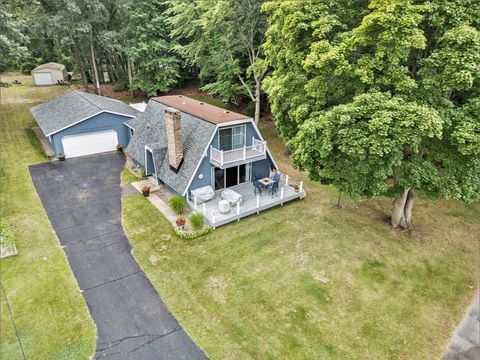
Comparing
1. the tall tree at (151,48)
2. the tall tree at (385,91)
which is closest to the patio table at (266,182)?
the tall tree at (385,91)

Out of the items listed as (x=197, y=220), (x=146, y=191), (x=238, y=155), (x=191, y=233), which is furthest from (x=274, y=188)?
(x=146, y=191)

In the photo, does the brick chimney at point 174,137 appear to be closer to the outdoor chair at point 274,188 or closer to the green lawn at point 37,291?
the outdoor chair at point 274,188

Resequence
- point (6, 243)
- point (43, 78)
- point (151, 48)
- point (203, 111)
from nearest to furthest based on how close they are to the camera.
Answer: point (6, 243) → point (203, 111) → point (151, 48) → point (43, 78)

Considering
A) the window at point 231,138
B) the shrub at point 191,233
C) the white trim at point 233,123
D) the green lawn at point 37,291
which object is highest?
the white trim at point 233,123

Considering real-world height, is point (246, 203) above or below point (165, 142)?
below

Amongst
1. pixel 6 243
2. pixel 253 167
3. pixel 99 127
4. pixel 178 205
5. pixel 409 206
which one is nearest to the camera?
pixel 6 243

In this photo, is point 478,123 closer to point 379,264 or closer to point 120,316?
point 379,264

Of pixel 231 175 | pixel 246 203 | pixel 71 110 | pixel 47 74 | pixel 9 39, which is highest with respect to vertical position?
pixel 9 39

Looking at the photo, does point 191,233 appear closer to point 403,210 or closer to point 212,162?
point 212,162
